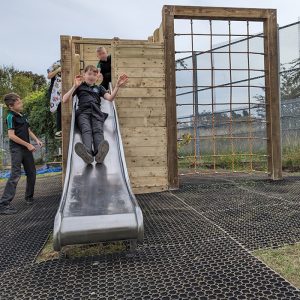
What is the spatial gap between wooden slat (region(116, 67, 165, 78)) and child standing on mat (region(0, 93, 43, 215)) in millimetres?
1974

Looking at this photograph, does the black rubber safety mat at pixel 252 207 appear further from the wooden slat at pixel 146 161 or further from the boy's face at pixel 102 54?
the boy's face at pixel 102 54

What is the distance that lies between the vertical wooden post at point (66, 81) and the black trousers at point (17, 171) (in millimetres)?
823

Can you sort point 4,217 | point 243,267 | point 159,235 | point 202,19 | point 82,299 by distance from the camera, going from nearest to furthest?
point 82,299
point 243,267
point 159,235
point 4,217
point 202,19

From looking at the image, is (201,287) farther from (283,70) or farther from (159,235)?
(283,70)

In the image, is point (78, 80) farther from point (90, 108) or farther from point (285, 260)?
point (285, 260)

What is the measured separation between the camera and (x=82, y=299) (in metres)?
2.30

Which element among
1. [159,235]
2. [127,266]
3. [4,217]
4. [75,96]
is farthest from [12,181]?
[127,266]

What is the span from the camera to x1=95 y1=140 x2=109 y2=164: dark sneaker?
4500 mm

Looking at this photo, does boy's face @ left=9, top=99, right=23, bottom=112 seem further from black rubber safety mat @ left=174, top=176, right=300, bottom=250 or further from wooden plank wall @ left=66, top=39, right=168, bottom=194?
black rubber safety mat @ left=174, top=176, right=300, bottom=250

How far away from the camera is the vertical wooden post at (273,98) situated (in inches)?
293

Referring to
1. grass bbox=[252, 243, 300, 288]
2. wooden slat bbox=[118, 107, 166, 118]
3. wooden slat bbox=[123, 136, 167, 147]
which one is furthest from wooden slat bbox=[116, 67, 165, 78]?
grass bbox=[252, 243, 300, 288]

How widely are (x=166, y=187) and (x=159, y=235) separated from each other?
3085mm

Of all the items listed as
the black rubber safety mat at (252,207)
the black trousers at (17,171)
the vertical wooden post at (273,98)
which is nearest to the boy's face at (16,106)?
the black trousers at (17,171)

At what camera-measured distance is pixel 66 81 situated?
21.4 feet
